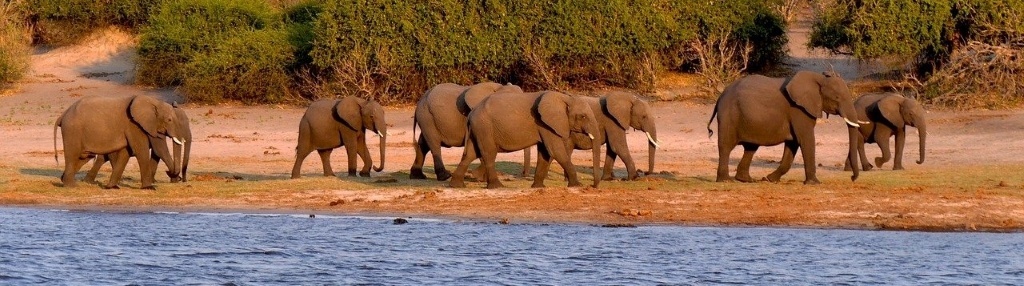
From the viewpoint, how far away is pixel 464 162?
17.3 metres

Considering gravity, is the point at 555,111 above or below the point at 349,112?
above

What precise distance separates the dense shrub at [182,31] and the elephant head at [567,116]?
1613 cm

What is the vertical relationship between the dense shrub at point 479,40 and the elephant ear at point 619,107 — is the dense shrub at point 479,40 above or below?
below

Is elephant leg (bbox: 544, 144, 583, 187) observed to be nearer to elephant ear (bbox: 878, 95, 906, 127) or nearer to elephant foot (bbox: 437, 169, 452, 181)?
elephant foot (bbox: 437, 169, 452, 181)

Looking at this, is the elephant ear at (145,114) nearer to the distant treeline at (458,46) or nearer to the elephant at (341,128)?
the elephant at (341,128)

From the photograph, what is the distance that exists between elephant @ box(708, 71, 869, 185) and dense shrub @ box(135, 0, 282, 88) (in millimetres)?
16180

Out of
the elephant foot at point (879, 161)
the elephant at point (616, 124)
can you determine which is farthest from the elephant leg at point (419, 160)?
the elephant foot at point (879, 161)

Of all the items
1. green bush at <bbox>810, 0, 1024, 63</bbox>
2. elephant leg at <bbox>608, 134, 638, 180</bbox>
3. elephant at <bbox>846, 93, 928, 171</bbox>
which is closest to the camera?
elephant leg at <bbox>608, 134, 638, 180</bbox>

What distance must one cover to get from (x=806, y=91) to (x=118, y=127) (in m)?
7.14

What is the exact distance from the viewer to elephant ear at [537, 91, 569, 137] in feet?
54.4

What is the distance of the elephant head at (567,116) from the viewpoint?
54.5 ft

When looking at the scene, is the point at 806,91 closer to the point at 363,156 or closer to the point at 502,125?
the point at 502,125

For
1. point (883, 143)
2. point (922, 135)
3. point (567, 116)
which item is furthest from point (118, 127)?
point (922, 135)

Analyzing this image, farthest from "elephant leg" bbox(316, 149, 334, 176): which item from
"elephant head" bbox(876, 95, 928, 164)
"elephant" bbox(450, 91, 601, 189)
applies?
"elephant head" bbox(876, 95, 928, 164)
